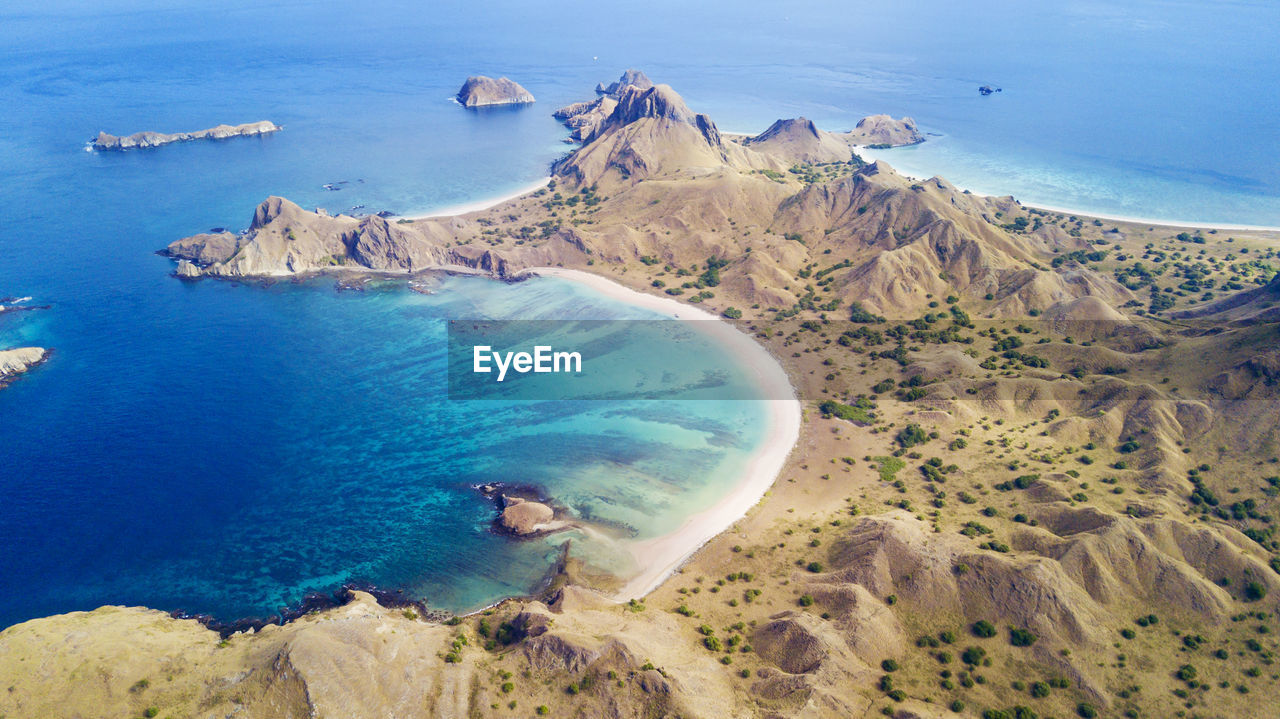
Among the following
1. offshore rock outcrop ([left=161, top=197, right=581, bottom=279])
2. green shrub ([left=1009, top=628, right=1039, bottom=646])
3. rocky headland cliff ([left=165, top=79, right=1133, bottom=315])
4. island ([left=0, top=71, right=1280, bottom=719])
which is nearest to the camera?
island ([left=0, top=71, right=1280, bottom=719])

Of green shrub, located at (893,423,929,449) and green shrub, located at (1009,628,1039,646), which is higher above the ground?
green shrub, located at (893,423,929,449)

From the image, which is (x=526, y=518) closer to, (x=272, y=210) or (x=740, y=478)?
(x=740, y=478)

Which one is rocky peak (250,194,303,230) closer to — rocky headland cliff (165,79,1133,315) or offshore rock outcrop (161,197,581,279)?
offshore rock outcrop (161,197,581,279)

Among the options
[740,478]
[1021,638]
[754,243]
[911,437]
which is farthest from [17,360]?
[1021,638]

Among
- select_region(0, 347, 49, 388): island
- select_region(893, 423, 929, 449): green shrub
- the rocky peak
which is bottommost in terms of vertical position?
select_region(0, 347, 49, 388): island

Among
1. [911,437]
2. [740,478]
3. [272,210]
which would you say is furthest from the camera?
[272,210]

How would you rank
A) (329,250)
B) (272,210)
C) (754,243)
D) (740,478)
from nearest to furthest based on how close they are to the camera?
(740,478), (272,210), (754,243), (329,250)

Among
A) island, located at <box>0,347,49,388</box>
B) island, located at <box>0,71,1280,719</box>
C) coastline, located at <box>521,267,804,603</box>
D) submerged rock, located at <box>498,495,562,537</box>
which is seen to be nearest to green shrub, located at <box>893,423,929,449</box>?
island, located at <box>0,71,1280,719</box>

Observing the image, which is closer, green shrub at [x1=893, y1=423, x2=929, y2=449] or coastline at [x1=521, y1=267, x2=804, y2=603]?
coastline at [x1=521, y1=267, x2=804, y2=603]
